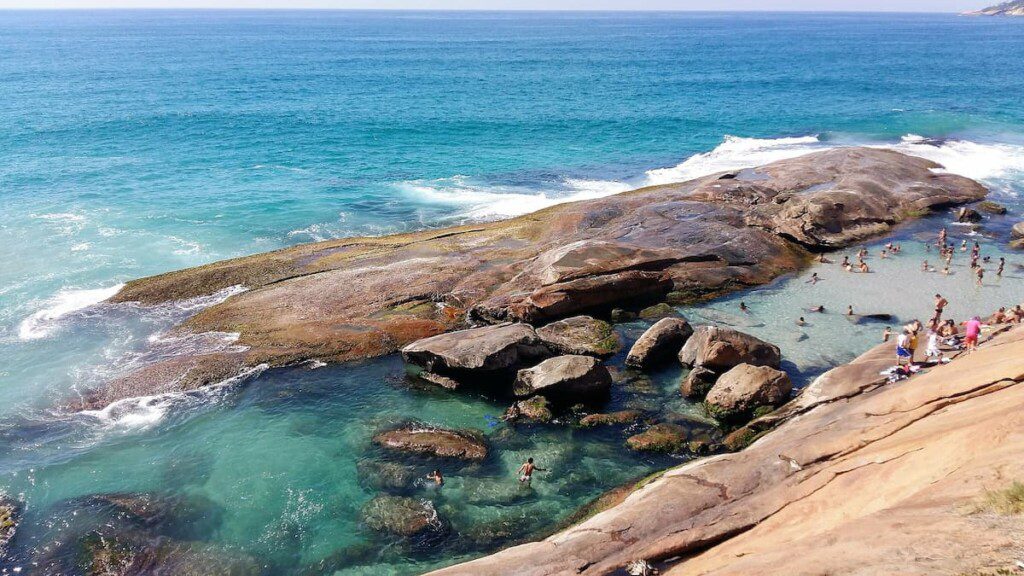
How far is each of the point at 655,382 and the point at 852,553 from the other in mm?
16428

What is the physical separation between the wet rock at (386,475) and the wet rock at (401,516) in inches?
23.3

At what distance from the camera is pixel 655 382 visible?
28.1 meters

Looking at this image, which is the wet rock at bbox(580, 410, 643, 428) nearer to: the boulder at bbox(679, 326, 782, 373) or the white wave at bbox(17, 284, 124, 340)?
the boulder at bbox(679, 326, 782, 373)

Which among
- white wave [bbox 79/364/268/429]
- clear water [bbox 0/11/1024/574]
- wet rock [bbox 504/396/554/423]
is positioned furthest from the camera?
white wave [bbox 79/364/268/429]

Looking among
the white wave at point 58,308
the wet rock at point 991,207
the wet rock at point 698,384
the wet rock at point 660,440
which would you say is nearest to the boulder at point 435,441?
the wet rock at point 660,440

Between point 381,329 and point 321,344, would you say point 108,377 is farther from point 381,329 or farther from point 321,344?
point 381,329

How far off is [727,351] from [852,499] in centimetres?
1261

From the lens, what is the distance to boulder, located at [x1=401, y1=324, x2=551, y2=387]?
91.1 feet

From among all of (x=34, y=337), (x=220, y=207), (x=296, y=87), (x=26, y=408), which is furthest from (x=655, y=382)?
(x=296, y=87)

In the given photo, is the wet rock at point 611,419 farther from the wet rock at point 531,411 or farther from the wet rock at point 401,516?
the wet rock at point 401,516

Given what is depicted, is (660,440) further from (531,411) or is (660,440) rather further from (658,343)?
(658,343)

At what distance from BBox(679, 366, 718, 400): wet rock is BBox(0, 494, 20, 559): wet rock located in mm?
24119

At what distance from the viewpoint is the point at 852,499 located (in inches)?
594

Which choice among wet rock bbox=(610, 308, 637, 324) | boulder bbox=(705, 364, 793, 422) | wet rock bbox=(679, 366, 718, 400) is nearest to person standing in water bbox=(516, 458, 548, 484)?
boulder bbox=(705, 364, 793, 422)
